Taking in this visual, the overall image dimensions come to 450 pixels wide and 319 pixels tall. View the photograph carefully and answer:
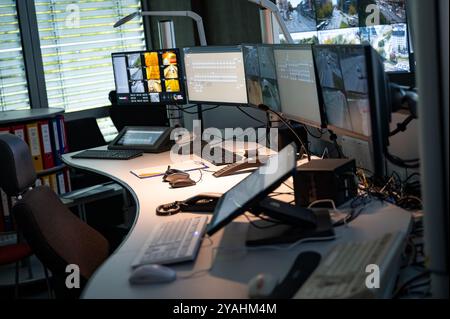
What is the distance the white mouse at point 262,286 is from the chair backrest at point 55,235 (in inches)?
38.6

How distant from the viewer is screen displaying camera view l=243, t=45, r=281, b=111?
3.23m

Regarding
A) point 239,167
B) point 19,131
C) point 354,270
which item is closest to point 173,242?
point 354,270

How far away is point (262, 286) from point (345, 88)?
1.01 meters

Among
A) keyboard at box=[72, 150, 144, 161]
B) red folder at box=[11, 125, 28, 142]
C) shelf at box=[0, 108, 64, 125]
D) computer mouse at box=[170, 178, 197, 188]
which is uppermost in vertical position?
shelf at box=[0, 108, 64, 125]

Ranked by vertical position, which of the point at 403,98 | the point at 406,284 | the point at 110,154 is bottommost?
the point at 406,284

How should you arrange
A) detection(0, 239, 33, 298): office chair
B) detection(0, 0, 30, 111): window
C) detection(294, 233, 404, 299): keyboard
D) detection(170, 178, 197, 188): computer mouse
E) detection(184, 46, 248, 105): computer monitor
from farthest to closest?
detection(0, 0, 30, 111): window < detection(184, 46, 248, 105): computer monitor < detection(0, 239, 33, 298): office chair < detection(170, 178, 197, 188): computer mouse < detection(294, 233, 404, 299): keyboard

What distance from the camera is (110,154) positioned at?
400 centimetres

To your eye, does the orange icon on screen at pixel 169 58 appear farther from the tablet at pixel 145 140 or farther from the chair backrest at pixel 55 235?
the chair backrest at pixel 55 235

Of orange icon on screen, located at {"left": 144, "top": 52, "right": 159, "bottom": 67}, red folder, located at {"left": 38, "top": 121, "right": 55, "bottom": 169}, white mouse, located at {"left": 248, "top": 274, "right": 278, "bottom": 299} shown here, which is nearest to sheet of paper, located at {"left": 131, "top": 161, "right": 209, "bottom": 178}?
orange icon on screen, located at {"left": 144, "top": 52, "right": 159, "bottom": 67}

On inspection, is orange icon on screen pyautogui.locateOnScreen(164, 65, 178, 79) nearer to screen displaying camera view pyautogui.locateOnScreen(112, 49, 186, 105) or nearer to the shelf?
screen displaying camera view pyautogui.locateOnScreen(112, 49, 186, 105)

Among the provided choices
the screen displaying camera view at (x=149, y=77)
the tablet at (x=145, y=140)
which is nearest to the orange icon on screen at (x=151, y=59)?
the screen displaying camera view at (x=149, y=77)

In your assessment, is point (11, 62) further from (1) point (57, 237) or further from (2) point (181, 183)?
(1) point (57, 237)

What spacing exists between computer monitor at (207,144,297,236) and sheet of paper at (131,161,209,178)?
1.04 m
